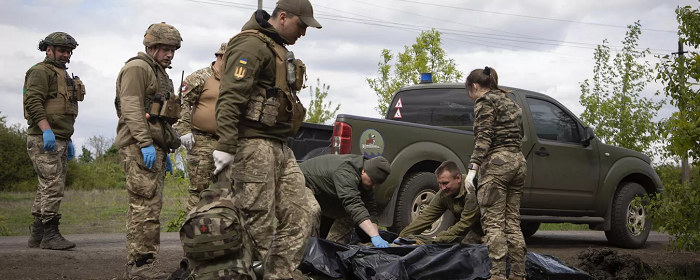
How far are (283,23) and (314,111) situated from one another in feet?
45.3

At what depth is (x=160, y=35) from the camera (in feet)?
17.4

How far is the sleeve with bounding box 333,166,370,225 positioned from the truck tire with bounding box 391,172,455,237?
1357mm

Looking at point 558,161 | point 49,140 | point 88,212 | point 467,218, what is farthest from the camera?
point 88,212

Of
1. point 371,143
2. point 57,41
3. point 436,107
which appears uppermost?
point 57,41

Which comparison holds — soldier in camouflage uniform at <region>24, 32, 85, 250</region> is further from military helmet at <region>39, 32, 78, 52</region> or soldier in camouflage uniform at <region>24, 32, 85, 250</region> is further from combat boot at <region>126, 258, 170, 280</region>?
combat boot at <region>126, 258, 170, 280</region>

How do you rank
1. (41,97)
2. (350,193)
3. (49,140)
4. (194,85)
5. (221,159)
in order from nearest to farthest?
(221,159)
(194,85)
(350,193)
(49,140)
(41,97)

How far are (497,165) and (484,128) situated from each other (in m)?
0.32

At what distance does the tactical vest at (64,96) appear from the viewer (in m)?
6.76

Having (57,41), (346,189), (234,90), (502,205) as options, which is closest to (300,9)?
(234,90)

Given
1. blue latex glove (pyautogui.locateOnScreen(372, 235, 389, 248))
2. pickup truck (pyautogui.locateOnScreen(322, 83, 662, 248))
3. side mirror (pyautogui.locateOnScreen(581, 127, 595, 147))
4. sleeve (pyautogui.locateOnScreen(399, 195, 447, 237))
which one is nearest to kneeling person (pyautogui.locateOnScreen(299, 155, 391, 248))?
blue latex glove (pyautogui.locateOnScreen(372, 235, 389, 248))

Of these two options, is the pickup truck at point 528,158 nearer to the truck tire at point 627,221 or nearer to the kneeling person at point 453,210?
the truck tire at point 627,221

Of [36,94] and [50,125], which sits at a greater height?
[36,94]

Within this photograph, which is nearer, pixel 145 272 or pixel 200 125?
pixel 145 272

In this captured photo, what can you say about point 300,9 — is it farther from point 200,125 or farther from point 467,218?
point 467,218
